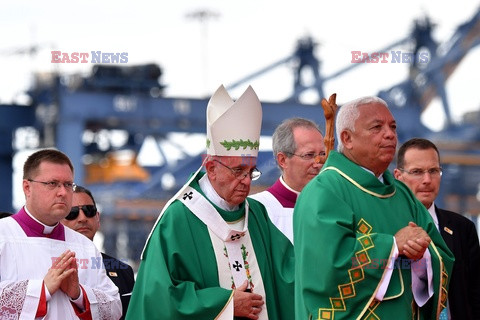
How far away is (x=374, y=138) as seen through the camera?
20.9ft

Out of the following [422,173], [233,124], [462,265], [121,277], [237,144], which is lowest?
[121,277]

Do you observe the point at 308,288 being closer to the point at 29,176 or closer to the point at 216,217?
the point at 216,217

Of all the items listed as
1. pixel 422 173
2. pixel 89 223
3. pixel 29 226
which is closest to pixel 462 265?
pixel 422 173

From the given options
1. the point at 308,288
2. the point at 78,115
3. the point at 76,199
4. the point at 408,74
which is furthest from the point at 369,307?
the point at 408,74

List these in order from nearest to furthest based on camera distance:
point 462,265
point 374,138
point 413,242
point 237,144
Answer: point 413,242 < point 374,138 < point 237,144 < point 462,265

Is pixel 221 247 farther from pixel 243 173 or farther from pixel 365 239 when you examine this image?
pixel 365 239

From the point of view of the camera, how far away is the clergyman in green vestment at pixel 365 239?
6.09m

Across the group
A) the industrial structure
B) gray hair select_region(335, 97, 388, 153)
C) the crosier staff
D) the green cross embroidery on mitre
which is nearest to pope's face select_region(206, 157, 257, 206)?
the green cross embroidery on mitre

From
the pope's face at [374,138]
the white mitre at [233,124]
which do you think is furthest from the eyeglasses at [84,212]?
the pope's face at [374,138]

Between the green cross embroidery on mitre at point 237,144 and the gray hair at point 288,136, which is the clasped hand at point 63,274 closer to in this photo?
the green cross embroidery on mitre at point 237,144

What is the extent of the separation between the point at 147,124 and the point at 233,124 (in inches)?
1104

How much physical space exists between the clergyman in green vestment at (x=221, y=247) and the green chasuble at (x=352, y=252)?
0.49 m

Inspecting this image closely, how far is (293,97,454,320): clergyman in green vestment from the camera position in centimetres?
609

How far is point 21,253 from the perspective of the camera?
7.04 meters
